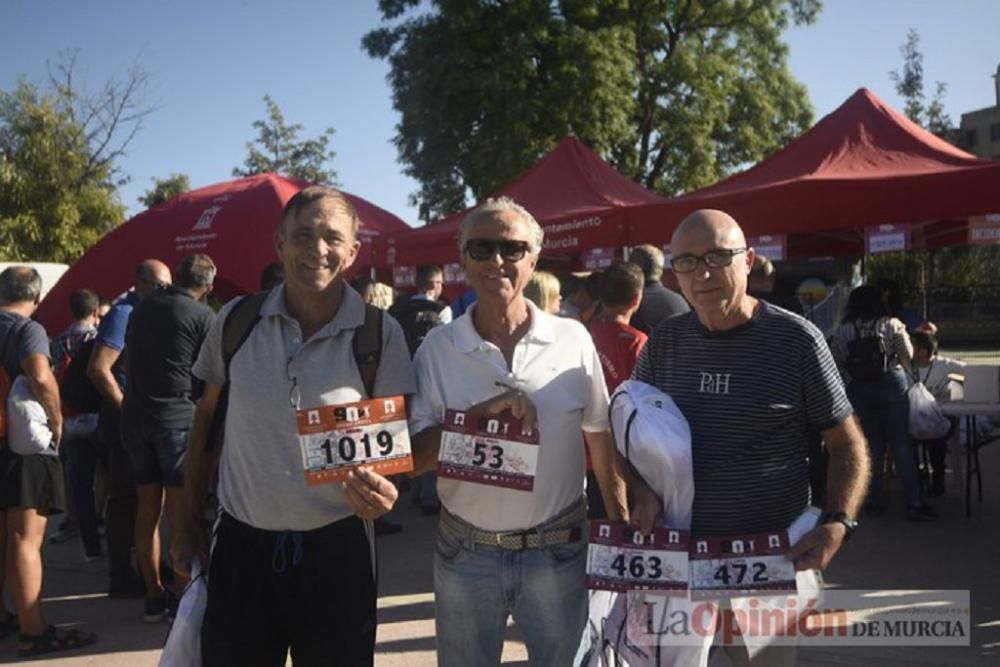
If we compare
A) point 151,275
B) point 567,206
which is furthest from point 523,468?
point 567,206

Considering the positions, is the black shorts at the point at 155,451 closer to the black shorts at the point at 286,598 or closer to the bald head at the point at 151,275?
the bald head at the point at 151,275

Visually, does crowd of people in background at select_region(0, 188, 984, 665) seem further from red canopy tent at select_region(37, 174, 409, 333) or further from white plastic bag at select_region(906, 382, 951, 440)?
red canopy tent at select_region(37, 174, 409, 333)

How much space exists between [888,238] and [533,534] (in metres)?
5.23

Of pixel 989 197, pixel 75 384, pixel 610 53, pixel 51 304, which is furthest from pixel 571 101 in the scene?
pixel 75 384

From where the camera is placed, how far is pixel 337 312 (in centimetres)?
243

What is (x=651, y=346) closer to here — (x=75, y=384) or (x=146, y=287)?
(x=146, y=287)

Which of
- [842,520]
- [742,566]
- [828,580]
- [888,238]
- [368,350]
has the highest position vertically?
[888,238]

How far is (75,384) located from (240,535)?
13.5 feet

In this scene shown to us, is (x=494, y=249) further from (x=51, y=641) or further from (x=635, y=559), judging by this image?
(x=51, y=641)

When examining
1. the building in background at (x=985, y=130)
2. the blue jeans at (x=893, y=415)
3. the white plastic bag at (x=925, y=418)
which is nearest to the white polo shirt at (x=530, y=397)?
the blue jeans at (x=893, y=415)

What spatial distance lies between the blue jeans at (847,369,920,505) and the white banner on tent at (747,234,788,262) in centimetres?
126

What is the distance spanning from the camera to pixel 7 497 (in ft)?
14.0

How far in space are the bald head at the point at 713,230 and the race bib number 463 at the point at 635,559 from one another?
82 cm

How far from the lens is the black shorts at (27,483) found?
4.27 m
